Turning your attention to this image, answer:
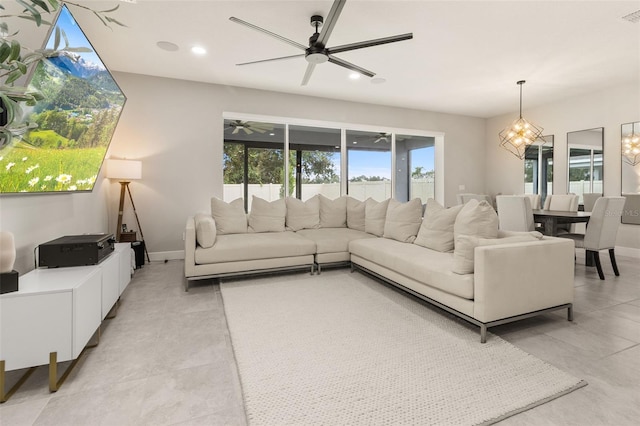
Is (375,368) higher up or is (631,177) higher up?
(631,177)

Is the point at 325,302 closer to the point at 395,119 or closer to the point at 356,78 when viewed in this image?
the point at 356,78

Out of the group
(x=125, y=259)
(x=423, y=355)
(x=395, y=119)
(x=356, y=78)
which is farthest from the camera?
(x=395, y=119)

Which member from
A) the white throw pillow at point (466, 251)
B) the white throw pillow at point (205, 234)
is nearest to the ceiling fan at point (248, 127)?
the white throw pillow at point (205, 234)

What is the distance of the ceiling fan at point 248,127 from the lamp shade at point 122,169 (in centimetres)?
160

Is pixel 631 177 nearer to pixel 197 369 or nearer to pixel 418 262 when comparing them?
pixel 418 262

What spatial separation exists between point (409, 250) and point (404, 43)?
2.36m

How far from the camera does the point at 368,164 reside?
20.8 ft

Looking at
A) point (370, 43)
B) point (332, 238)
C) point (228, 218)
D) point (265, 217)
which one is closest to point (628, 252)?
point (332, 238)

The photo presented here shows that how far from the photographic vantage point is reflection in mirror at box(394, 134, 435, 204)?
21.8 feet

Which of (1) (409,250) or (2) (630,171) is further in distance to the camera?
(2) (630,171)

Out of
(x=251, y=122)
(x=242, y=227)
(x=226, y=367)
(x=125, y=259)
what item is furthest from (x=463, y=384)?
(x=251, y=122)

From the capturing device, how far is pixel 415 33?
3322 millimetres

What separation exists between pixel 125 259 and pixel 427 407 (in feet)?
8.81

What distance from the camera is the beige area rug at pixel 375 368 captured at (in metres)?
1.43
